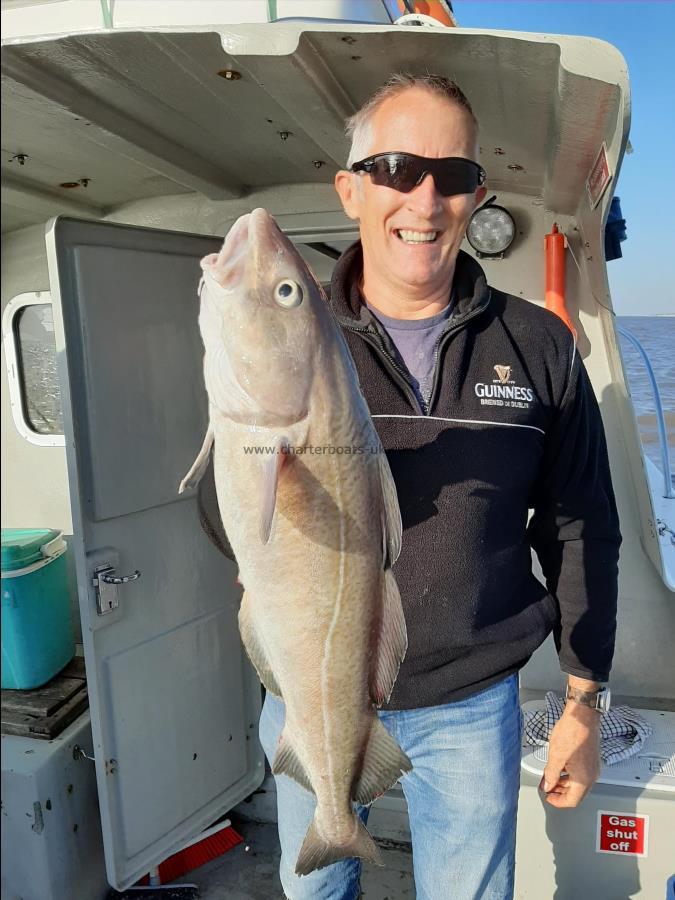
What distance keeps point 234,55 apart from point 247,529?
1548 mm

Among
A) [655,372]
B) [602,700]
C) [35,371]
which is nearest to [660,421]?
[655,372]

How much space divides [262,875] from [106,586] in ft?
7.09

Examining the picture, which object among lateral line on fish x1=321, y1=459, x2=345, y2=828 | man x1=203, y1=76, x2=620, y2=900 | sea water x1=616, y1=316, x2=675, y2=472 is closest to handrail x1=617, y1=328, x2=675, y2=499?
sea water x1=616, y1=316, x2=675, y2=472

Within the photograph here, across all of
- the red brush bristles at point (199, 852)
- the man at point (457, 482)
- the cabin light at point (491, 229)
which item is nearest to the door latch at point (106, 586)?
the man at point (457, 482)

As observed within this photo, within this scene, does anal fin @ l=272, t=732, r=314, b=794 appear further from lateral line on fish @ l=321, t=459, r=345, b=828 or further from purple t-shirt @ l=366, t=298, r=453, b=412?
purple t-shirt @ l=366, t=298, r=453, b=412

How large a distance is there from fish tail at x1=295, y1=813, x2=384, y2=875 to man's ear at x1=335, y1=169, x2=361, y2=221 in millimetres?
1906

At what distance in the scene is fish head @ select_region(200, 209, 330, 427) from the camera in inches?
56.7

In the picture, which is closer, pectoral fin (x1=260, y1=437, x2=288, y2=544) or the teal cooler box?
pectoral fin (x1=260, y1=437, x2=288, y2=544)

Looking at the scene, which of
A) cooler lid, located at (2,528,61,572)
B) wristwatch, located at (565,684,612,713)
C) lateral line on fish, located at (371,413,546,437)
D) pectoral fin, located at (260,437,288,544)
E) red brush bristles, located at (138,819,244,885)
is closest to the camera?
pectoral fin, located at (260,437,288,544)

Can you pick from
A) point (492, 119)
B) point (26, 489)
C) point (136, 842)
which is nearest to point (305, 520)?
point (492, 119)

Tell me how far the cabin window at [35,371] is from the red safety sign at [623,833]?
14.1ft

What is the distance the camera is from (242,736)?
4.34 meters

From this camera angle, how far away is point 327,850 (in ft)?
6.12

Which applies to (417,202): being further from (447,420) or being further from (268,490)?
(268,490)
